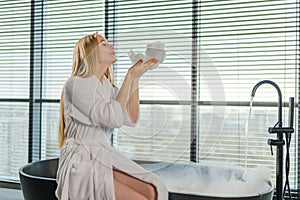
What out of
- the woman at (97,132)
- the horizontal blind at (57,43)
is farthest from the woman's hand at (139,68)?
the horizontal blind at (57,43)

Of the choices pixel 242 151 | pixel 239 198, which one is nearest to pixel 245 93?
pixel 242 151

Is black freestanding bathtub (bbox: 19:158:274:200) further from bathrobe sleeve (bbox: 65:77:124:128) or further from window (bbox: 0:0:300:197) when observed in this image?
bathrobe sleeve (bbox: 65:77:124:128)

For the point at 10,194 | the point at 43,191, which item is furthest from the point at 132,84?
the point at 10,194

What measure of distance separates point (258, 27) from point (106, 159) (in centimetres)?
153

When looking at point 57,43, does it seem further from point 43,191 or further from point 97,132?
point 97,132

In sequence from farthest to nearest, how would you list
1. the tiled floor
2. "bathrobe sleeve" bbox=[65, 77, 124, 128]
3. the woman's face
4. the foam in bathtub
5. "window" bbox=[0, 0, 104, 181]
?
"window" bbox=[0, 0, 104, 181], the tiled floor, the foam in bathtub, the woman's face, "bathrobe sleeve" bbox=[65, 77, 124, 128]

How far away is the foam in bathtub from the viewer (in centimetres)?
236

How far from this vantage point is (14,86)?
3664 millimetres

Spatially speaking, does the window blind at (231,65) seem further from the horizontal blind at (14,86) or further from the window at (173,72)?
the horizontal blind at (14,86)

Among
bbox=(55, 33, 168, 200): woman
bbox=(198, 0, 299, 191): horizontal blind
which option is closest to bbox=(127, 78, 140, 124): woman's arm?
bbox=(55, 33, 168, 200): woman

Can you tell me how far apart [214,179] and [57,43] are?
69.7 inches

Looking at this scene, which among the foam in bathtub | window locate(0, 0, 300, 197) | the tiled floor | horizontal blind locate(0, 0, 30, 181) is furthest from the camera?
horizontal blind locate(0, 0, 30, 181)

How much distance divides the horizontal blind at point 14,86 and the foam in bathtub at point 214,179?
1.69 m

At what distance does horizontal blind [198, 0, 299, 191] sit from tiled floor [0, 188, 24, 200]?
1613 millimetres
